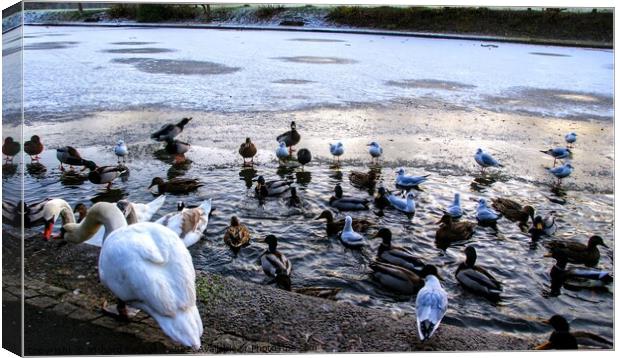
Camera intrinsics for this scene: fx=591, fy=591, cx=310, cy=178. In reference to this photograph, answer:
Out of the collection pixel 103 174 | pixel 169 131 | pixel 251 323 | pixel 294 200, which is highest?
pixel 169 131

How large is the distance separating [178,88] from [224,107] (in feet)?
3.90

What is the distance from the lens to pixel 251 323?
4586 mm

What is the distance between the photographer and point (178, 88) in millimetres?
7504

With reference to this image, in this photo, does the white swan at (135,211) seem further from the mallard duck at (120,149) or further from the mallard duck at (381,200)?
the mallard duck at (381,200)

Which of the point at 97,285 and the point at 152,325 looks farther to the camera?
the point at 97,285

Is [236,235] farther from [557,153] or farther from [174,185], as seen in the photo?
[557,153]

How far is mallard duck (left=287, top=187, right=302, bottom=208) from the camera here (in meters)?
7.09

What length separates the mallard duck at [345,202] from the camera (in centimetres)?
686

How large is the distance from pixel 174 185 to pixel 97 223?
2.21 meters

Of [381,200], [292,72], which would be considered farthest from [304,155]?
[381,200]

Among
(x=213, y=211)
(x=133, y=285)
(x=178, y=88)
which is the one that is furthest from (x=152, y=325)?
(x=178, y=88)

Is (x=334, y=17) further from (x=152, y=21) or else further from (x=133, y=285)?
(x=133, y=285)

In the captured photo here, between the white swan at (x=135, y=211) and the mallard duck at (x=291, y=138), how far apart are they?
2.29 m

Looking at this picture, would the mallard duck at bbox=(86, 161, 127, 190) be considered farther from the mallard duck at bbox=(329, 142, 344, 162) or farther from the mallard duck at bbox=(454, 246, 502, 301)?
the mallard duck at bbox=(454, 246, 502, 301)
